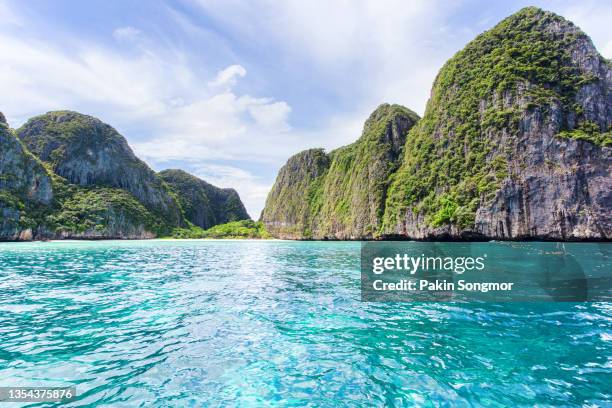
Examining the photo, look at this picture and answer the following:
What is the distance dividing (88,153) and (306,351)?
197 m

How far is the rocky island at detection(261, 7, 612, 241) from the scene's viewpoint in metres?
63.6

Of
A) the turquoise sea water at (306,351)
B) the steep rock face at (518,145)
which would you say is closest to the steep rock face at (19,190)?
the turquoise sea water at (306,351)

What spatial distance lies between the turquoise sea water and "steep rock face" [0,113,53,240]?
119087mm

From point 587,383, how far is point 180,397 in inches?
300

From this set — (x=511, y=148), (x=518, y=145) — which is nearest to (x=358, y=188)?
(x=511, y=148)

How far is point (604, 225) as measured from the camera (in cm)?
5859

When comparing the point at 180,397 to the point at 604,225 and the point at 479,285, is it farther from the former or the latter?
the point at 604,225

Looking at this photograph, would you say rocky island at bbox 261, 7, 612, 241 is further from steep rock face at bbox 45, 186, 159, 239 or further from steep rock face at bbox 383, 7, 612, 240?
steep rock face at bbox 45, 186, 159, 239

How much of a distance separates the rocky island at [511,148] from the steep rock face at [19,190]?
116724mm

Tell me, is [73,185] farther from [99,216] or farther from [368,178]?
[368,178]

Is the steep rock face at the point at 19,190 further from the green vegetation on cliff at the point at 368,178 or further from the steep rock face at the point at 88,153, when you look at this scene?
the green vegetation on cliff at the point at 368,178

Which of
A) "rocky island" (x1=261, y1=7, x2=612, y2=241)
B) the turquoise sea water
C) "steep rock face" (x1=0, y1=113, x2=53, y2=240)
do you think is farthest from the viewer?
"steep rock face" (x1=0, y1=113, x2=53, y2=240)

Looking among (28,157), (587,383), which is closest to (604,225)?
(587,383)

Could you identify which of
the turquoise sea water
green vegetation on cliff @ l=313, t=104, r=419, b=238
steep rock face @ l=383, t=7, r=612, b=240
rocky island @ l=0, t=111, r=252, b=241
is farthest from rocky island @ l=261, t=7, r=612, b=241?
rocky island @ l=0, t=111, r=252, b=241
